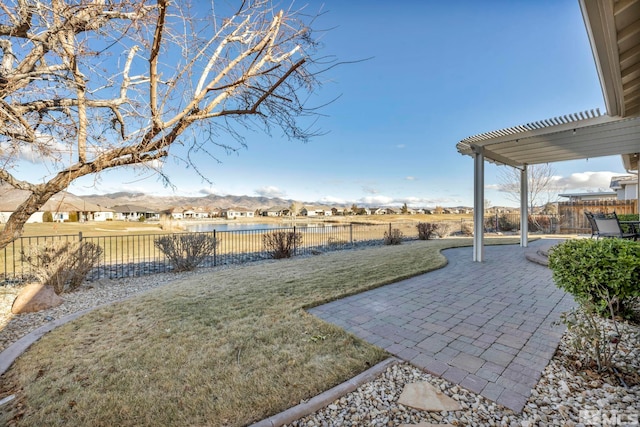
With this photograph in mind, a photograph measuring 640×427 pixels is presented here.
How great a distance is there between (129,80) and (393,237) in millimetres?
11436

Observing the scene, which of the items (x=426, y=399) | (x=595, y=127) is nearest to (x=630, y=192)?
(x=595, y=127)

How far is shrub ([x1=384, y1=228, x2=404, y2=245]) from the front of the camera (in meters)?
12.2

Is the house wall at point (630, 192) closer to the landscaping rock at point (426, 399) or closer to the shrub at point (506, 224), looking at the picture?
the shrub at point (506, 224)

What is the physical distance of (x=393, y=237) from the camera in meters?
12.3

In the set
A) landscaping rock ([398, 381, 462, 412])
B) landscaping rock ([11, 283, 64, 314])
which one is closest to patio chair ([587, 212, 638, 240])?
landscaping rock ([398, 381, 462, 412])

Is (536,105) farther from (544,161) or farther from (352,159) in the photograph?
(352,159)

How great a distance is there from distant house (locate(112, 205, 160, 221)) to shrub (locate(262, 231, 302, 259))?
39.6 m

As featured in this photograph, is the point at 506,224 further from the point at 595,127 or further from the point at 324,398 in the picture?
the point at 324,398

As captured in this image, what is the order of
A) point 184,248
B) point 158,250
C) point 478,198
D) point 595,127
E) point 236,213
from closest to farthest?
point 595,127 < point 478,198 < point 184,248 < point 158,250 < point 236,213

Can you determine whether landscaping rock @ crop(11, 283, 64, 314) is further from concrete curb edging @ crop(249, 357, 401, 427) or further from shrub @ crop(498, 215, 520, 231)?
shrub @ crop(498, 215, 520, 231)

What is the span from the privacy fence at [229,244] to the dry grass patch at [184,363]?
338 cm

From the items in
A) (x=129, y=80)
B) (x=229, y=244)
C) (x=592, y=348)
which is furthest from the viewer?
(x=229, y=244)

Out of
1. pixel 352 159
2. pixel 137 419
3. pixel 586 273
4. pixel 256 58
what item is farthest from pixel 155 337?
pixel 352 159

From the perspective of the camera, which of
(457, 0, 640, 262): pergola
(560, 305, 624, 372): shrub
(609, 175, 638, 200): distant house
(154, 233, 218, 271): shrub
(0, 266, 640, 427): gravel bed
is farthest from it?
(609, 175, 638, 200): distant house
